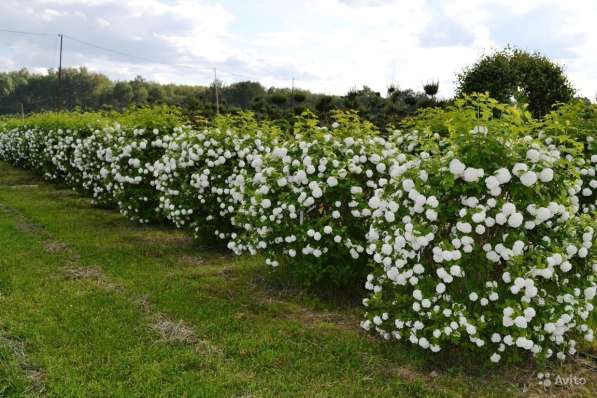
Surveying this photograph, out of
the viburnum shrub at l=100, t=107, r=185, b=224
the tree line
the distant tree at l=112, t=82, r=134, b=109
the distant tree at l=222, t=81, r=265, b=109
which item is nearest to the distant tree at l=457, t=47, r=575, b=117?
the tree line

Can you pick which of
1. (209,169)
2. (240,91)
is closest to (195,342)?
(209,169)

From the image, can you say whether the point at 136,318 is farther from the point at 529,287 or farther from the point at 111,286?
the point at 529,287

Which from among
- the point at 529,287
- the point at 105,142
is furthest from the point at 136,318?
the point at 105,142

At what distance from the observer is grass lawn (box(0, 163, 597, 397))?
11.3ft

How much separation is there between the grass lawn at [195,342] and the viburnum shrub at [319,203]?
0.44 m

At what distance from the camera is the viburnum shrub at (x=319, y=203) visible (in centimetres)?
465

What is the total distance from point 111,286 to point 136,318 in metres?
1.02

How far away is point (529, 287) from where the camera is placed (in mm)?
3209

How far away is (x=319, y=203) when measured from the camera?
4.89m

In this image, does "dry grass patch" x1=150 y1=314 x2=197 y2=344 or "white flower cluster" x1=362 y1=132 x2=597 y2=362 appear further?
"dry grass patch" x1=150 y1=314 x2=197 y2=344

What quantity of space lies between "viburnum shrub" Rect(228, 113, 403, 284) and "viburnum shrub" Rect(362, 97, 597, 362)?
906mm

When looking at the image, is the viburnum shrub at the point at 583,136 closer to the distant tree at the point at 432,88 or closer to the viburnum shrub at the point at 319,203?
the viburnum shrub at the point at 319,203

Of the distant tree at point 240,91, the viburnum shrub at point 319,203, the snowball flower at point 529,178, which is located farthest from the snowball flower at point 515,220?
the distant tree at point 240,91

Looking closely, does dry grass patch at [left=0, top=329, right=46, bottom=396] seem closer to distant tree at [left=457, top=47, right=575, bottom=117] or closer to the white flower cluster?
the white flower cluster
